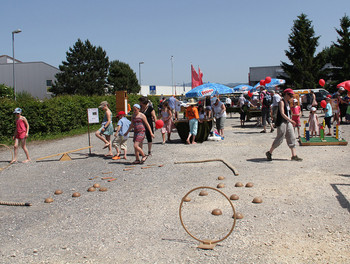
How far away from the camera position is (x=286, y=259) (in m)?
3.97

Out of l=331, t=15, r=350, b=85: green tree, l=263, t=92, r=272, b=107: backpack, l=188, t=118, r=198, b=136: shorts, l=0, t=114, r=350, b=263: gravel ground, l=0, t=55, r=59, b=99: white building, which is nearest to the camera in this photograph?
l=0, t=114, r=350, b=263: gravel ground

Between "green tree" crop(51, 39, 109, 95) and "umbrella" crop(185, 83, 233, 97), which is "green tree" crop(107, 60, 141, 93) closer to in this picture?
"green tree" crop(51, 39, 109, 95)

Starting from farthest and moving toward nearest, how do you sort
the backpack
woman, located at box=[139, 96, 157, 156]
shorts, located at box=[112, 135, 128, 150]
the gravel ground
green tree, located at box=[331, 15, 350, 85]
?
1. green tree, located at box=[331, 15, 350, 85]
2. the backpack
3. shorts, located at box=[112, 135, 128, 150]
4. woman, located at box=[139, 96, 157, 156]
5. the gravel ground

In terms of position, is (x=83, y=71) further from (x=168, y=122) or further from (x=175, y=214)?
(x=175, y=214)

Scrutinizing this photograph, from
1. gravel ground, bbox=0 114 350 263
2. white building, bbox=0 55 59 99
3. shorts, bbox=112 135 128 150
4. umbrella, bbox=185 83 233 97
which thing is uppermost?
white building, bbox=0 55 59 99

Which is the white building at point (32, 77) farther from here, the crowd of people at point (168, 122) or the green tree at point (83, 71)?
the crowd of people at point (168, 122)

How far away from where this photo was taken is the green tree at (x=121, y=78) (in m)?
69.6

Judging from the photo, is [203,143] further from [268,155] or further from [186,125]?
[268,155]

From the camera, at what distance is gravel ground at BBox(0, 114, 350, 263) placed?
4.25 m

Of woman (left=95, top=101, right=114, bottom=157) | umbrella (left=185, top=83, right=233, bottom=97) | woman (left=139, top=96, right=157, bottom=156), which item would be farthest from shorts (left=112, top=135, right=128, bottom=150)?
umbrella (left=185, top=83, right=233, bottom=97)

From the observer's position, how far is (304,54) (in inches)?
1850

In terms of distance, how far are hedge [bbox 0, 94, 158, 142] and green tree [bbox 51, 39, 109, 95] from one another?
44.0 m

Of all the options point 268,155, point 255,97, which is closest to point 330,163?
point 268,155

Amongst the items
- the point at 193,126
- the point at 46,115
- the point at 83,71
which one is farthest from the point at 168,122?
the point at 83,71
